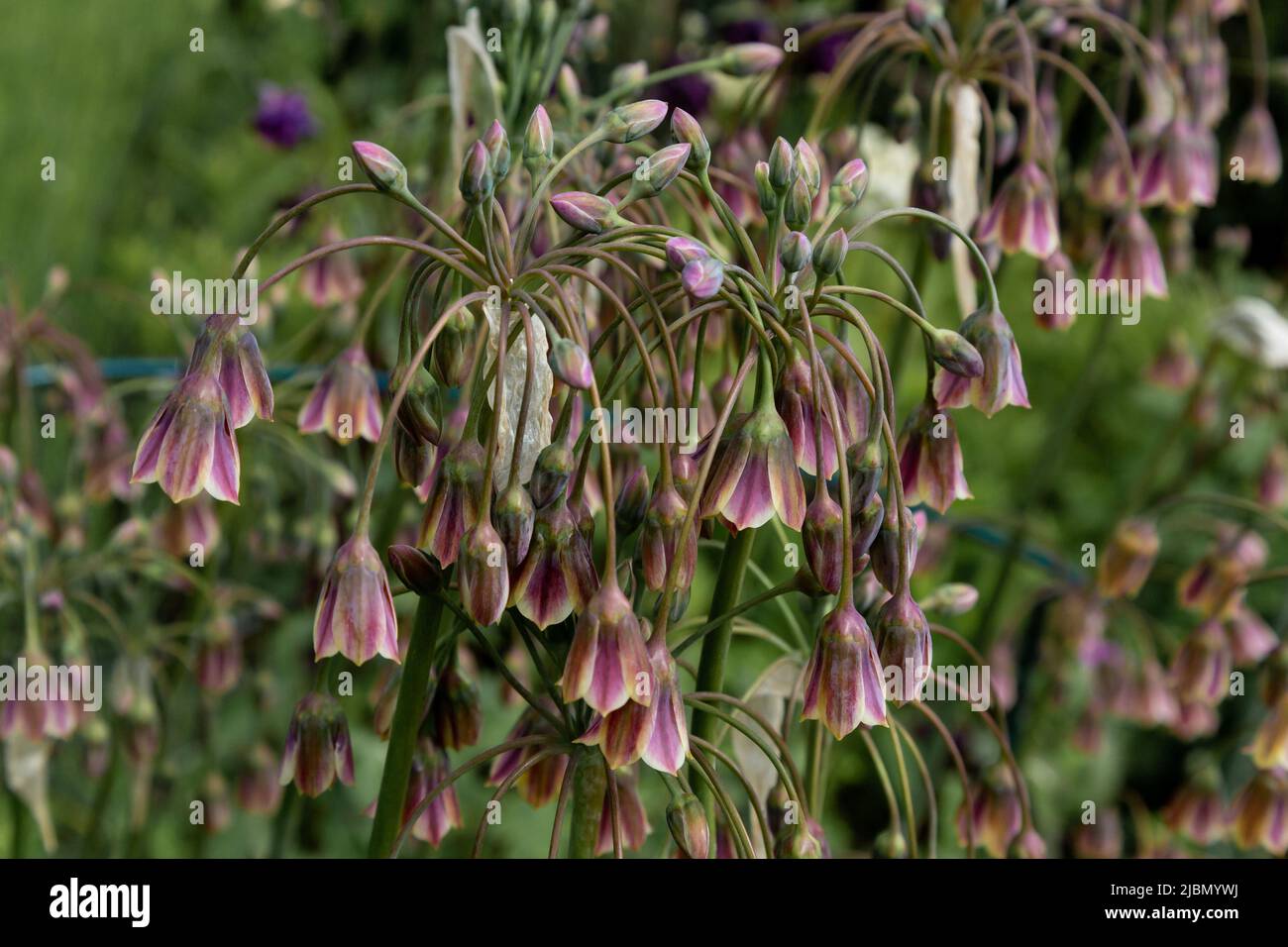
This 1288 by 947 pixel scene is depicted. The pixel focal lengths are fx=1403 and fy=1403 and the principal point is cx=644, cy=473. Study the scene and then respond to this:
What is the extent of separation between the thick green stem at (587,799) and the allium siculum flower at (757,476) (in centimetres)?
27

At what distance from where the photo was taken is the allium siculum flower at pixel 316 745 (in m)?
1.36

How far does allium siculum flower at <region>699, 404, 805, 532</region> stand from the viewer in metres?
1.18

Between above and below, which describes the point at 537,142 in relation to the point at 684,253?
above

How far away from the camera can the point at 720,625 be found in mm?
1357

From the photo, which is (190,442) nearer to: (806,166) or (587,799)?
(587,799)

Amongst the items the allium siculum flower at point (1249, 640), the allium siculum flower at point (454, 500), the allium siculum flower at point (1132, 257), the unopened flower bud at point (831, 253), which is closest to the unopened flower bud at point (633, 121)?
the unopened flower bud at point (831, 253)

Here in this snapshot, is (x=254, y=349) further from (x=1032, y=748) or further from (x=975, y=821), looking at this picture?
(x=1032, y=748)

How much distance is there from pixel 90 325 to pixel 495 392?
11.5ft

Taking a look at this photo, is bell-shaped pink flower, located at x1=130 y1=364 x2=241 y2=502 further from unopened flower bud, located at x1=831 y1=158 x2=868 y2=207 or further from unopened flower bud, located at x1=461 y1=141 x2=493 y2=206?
unopened flower bud, located at x1=831 y1=158 x2=868 y2=207

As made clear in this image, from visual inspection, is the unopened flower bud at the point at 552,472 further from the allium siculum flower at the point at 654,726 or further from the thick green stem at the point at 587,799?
the thick green stem at the point at 587,799

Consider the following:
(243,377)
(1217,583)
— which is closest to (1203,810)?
(1217,583)

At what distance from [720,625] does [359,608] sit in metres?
0.36

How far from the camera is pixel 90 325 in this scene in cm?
426

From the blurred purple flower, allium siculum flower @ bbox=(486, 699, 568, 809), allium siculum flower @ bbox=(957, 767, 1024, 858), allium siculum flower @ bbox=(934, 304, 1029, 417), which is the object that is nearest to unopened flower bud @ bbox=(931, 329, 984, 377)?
allium siculum flower @ bbox=(934, 304, 1029, 417)
